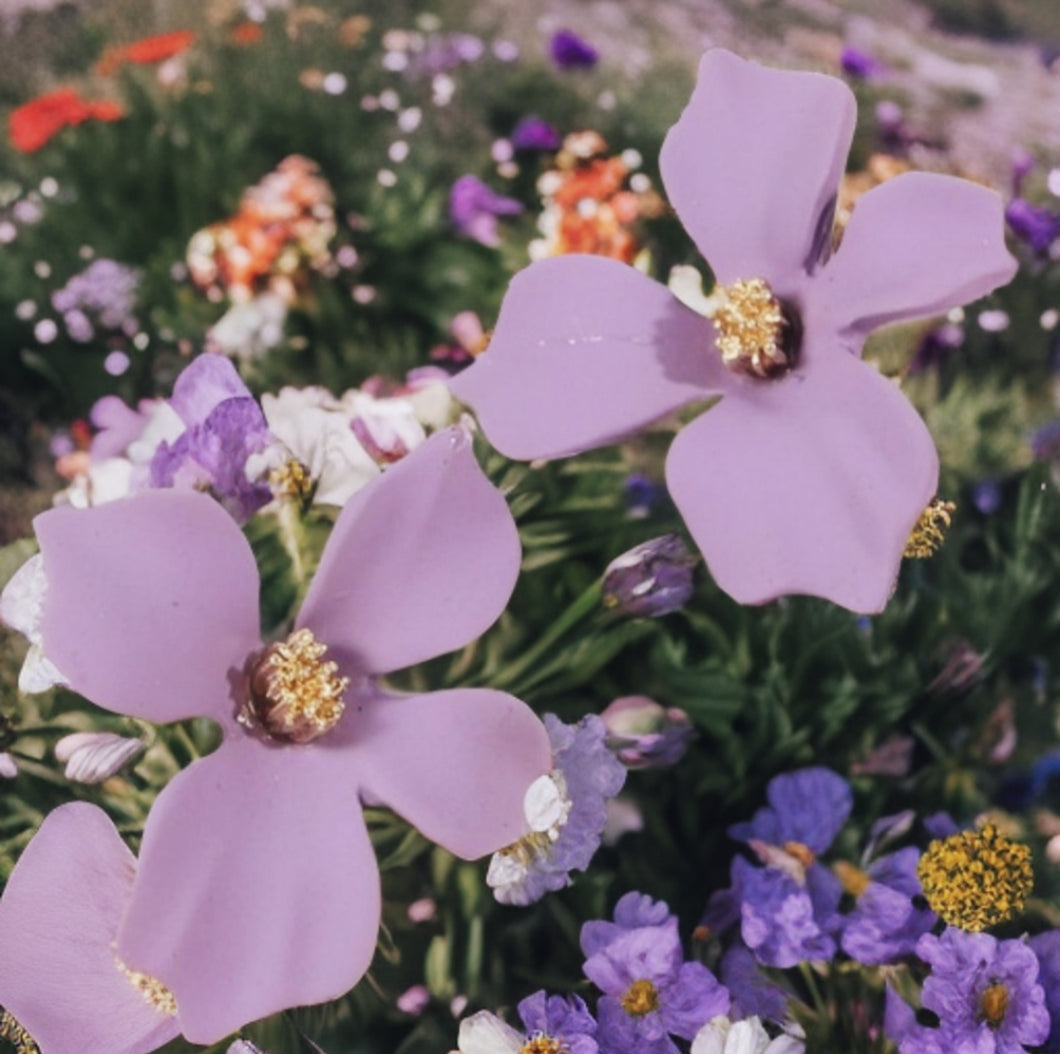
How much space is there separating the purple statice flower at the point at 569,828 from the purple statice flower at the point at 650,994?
0.16ft

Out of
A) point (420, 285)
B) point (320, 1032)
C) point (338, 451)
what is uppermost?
point (338, 451)

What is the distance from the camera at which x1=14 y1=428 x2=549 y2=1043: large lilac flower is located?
370 millimetres

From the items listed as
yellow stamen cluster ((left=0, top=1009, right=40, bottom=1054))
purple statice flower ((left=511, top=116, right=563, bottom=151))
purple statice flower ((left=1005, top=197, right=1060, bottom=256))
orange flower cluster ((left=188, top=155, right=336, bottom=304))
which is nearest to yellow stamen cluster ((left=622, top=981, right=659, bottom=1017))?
yellow stamen cluster ((left=0, top=1009, right=40, bottom=1054))

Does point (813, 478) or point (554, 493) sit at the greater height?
point (813, 478)

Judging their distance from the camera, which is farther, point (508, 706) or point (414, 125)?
point (414, 125)

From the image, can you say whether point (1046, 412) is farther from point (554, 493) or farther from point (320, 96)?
point (320, 96)

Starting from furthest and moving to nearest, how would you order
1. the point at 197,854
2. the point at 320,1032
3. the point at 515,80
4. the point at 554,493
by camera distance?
the point at 515,80 → the point at 554,493 → the point at 320,1032 → the point at 197,854

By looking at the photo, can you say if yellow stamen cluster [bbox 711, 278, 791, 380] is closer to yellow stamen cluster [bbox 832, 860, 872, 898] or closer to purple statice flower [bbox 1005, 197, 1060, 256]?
yellow stamen cluster [bbox 832, 860, 872, 898]

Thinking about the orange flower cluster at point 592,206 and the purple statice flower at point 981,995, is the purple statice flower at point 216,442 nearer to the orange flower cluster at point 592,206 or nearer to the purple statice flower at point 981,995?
the purple statice flower at point 981,995

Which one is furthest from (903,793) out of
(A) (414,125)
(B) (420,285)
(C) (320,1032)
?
(A) (414,125)

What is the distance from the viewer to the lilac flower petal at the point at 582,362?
428 mm

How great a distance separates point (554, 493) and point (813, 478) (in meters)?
0.23

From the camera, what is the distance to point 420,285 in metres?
1.12

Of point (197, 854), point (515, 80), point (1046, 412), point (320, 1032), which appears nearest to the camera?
point (197, 854)
